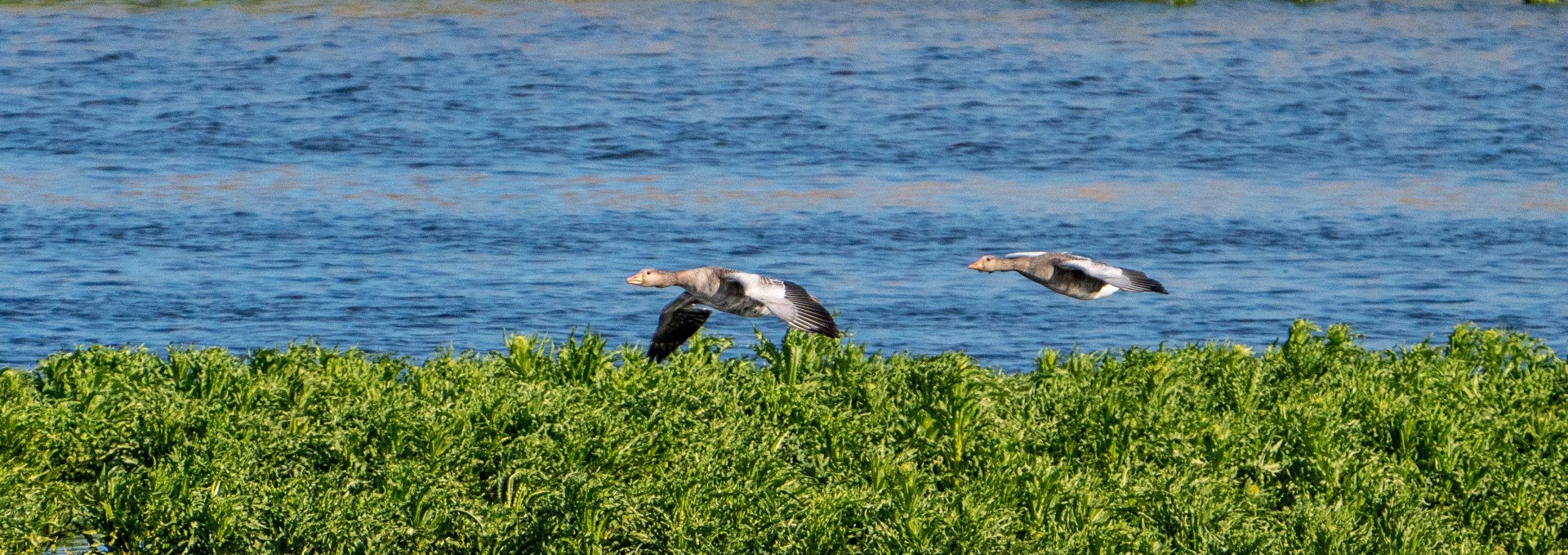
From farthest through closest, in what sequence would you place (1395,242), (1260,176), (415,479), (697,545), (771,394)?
(1260,176) < (1395,242) < (771,394) < (415,479) < (697,545)

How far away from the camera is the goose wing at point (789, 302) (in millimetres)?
10203

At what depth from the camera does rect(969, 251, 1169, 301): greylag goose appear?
1080 cm

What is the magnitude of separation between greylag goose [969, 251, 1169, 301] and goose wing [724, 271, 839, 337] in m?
0.92

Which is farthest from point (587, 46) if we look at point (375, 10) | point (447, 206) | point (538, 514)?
point (538, 514)

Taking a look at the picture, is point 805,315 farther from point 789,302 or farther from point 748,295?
point 748,295

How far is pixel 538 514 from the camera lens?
34.4 ft

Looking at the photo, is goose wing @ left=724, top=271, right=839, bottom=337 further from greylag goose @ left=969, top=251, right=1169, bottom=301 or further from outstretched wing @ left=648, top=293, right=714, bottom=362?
outstretched wing @ left=648, top=293, right=714, bottom=362

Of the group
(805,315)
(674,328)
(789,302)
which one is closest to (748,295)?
(789,302)

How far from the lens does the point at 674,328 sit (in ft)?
41.9

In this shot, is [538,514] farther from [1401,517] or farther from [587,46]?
[587,46]

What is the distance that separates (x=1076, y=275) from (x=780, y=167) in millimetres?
19787

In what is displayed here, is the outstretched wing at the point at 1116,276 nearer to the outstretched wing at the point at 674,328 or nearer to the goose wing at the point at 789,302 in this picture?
the goose wing at the point at 789,302

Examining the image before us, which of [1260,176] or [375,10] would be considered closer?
[1260,176]

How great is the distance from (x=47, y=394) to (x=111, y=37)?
93.7 ft
